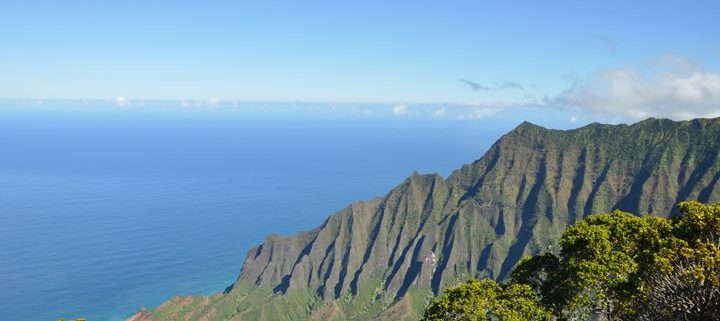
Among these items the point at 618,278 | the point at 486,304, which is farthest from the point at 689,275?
the point at 486,304

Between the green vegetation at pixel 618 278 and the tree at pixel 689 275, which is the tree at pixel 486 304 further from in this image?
the tree at pixel 689 275

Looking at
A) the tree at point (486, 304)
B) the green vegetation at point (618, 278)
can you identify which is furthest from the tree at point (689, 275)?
the tree at point (486, 304)

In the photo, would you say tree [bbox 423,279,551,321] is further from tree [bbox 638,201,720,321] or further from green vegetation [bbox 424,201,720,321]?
tree [bbox 638,201,720,321]

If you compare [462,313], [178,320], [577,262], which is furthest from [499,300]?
[178,320]

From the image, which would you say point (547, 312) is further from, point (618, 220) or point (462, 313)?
point (618, 220)

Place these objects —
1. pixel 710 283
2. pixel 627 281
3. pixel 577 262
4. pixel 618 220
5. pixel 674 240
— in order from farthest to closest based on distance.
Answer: pixel 618 220, pixel 577 262, pixel 627 281, pixel 674 240, pixel 710 283

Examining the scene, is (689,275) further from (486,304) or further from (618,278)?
(486,304)
